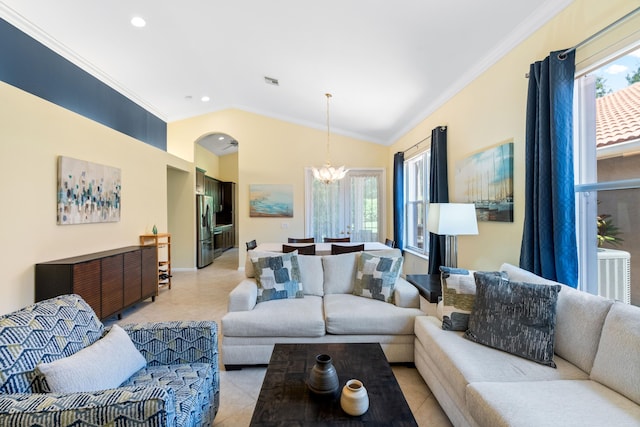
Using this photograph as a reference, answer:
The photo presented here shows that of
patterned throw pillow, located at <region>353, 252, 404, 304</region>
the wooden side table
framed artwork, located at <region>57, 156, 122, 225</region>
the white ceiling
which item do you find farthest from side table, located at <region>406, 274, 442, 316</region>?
the wooden side table

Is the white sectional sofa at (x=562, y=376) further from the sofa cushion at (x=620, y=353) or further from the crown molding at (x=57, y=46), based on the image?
the crown molding at (x=57, y=46)

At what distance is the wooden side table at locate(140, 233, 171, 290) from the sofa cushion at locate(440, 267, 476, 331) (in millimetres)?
4403

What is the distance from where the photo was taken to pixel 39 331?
139 cm

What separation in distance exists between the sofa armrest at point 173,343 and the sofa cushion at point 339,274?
1630 mm

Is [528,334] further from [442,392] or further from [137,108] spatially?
[137,108]

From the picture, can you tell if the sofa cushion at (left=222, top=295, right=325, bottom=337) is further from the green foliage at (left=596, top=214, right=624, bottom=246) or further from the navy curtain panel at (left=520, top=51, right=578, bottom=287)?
the green foliage at (left=596, top=214, right=624, bottom=246)

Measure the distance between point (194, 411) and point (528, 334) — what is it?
1.87m

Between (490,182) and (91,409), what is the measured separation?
3317 millimetres

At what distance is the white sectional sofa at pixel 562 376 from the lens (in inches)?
51.6

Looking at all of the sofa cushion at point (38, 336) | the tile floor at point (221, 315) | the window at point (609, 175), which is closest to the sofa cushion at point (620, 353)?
the window at point (609, 175)

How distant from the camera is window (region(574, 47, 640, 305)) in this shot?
185 centimetres

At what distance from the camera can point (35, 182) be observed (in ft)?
10.1

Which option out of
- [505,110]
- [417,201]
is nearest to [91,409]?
[505,110]

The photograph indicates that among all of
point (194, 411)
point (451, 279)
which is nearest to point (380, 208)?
point (451, 279)
